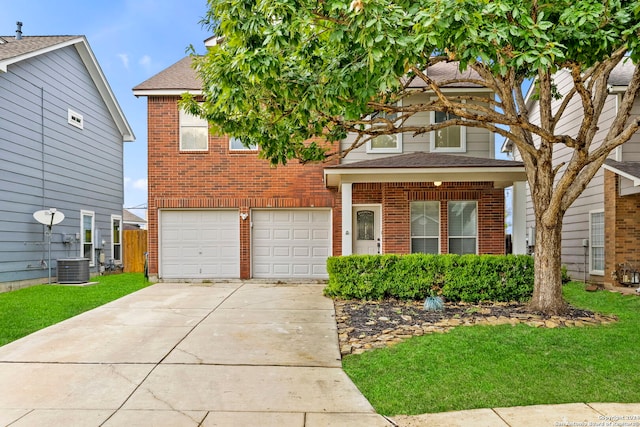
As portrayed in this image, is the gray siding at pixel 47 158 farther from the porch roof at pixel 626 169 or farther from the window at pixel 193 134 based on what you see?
the porch roof at pixel 626 169

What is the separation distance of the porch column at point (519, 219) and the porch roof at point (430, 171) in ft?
0.79

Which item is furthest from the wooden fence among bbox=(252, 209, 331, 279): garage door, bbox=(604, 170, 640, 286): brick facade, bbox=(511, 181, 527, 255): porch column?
bbox=(604, 170, 640, 286): brick facade

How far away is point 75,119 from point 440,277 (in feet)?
39.9

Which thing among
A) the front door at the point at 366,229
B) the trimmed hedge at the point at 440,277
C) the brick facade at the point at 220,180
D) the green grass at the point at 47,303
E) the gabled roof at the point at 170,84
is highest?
the gabled roof at the point at 170,84

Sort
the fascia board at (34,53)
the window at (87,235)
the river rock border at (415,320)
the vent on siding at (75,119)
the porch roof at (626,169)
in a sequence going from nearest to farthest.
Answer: the river rock border at (415,320)
the porch roof at (626,169)
the fascia board at (34,53)
the vent on siding at (75,119)
the window at (87,235)

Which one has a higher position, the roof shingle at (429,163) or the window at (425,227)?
the roof shingle at (429,163)

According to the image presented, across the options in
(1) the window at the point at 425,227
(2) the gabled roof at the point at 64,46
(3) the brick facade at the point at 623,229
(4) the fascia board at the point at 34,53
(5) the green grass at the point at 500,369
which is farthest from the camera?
(1) the window at the point at 425,227

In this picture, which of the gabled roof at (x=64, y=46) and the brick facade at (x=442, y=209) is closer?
the gabled roof at (x=64, y=46)

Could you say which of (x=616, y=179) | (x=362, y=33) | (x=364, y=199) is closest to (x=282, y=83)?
(x=362, y=33)

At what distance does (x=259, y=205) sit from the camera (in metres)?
11.5

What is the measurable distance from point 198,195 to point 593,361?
9.63 meters

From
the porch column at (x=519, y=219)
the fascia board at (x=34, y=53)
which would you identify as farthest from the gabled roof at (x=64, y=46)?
the porch column at (x=519, y=219)

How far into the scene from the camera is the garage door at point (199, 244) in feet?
38.1

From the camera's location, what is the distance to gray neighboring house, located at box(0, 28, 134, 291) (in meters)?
10.4
